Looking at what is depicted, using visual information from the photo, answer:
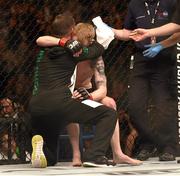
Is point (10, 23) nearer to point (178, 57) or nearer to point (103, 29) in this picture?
point (103, 29)

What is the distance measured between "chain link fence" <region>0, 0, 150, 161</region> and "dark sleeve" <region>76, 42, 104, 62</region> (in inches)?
39.4

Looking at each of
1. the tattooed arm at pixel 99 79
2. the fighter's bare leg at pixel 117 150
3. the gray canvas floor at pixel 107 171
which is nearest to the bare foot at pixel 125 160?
the fighter's bare leg at pixel 117 150

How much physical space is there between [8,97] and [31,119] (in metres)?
1.05

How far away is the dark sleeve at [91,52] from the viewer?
4.69m

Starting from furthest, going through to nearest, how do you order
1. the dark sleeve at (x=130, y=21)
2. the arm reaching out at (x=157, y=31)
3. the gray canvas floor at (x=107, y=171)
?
the dark sleeve at (x=130, y=21)
the arm reaching out at (x=157, y=31)
the gray canvas floor at (x=107, y=171)

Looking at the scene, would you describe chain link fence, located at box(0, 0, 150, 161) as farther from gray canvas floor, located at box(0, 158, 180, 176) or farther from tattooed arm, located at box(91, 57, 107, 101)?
gray canvas floor, located at box(0, 158, 180, 176)

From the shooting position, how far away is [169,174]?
4.01 metres

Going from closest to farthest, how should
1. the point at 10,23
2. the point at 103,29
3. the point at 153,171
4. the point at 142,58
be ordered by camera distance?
the point at 153,171 → the point at 103,29 → the point at 142,58 → the point at 10,23

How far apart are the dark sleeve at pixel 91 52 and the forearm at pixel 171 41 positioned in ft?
2.18

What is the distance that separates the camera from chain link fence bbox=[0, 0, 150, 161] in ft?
18.6

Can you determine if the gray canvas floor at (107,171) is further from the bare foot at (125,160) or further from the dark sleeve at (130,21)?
the dark sleeve at (130,21)

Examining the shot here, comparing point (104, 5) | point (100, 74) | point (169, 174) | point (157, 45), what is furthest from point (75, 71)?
point (104, 5)

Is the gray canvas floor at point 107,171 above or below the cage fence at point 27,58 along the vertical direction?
below

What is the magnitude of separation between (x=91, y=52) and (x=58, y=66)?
10.3 inches
